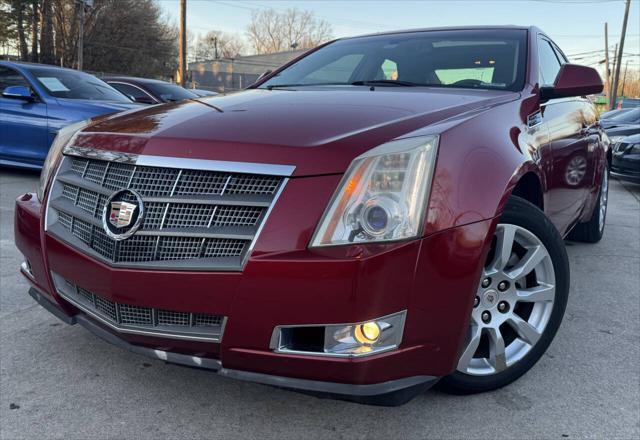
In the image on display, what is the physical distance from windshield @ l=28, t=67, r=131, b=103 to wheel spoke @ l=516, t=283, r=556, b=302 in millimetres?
6173

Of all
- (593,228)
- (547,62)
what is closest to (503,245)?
(547,62)

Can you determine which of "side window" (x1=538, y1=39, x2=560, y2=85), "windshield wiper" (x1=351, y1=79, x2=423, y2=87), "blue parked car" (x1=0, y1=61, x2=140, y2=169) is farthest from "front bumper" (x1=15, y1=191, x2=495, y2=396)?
"blue parked car" (x1=0, y1=61, x2=140, y2=169)

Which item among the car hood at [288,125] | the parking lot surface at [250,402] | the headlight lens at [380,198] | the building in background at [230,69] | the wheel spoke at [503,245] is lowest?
the parking lot surface at [250,402]

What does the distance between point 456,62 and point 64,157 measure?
2.05 m

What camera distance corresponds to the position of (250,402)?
2193 millimetres

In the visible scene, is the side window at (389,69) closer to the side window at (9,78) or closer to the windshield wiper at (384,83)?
the windshield wiper at (384,83)

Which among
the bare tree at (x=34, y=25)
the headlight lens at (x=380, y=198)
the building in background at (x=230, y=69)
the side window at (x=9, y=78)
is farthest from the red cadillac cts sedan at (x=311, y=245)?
the building in background at (x=230, y=69)

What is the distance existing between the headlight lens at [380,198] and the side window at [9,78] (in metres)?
6.56

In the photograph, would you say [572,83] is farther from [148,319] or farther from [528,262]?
[148,319]

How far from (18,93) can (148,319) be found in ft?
19.0

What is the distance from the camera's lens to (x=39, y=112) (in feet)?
21.7


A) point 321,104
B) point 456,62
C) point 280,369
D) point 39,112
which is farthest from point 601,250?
point 39,112

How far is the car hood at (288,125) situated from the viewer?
1.76 m

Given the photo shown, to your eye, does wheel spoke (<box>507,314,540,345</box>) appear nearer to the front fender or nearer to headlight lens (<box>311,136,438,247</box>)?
the front fender
